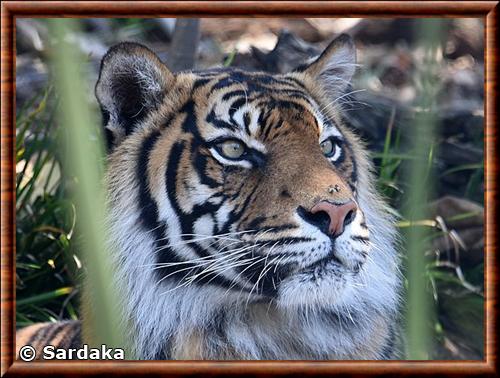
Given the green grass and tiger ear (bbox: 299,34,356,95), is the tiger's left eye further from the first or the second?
the green grass

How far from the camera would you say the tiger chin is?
2.11 metres

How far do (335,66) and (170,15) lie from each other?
66cm

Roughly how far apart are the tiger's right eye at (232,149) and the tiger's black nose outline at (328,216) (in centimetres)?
29

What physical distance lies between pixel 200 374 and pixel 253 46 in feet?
5.32

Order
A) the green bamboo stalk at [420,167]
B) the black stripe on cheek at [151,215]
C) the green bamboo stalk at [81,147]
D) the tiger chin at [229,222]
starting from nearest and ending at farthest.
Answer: the green bamboo stalk at [81,147] → the green bamboo stalk at [420,167] → the tiger chin at [229,222] → the black stripe on cheek at [151,215]

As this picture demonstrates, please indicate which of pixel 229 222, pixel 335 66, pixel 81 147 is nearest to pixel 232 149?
pixel 229 222

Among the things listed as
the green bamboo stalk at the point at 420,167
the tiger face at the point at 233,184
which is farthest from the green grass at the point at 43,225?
the green bamboo stalk at the point at 420,167

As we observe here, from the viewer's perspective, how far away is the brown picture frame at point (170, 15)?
2.19m

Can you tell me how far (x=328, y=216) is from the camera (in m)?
2.01

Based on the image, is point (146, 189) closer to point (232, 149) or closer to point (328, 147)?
point (232, 149)

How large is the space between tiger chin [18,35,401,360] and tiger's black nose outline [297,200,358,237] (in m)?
0.03

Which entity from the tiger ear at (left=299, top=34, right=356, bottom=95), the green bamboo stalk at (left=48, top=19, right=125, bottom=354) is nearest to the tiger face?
the tiger ear at (left=299, top=34, right=356, bottom=95)

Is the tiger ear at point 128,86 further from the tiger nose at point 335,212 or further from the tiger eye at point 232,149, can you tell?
the tiger nose at point 335,212
